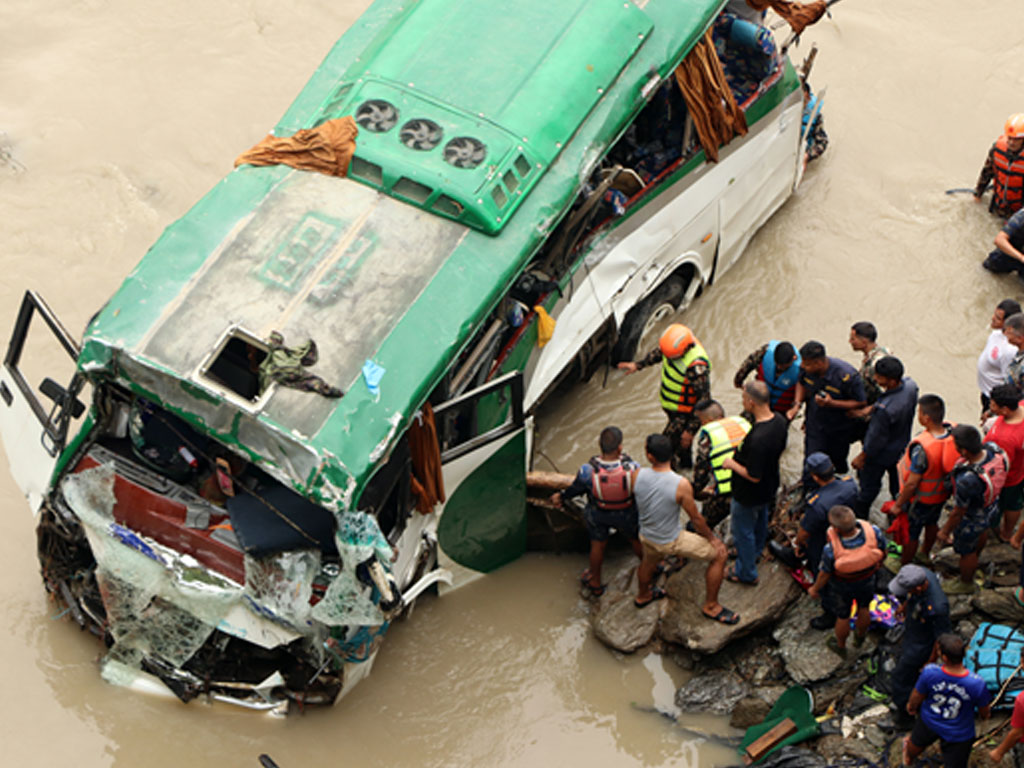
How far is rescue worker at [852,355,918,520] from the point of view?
666cm

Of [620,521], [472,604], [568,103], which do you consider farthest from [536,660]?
[568,103]

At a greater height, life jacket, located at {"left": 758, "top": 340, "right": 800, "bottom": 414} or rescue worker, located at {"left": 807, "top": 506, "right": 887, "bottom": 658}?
life jacket, located at {"left": 758, "top": 340, "right": 800, "bottom": 414}

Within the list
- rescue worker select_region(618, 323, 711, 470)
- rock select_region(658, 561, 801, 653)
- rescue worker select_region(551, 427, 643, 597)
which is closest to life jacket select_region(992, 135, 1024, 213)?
rescue worker select_region(618, 323, 711, 470)

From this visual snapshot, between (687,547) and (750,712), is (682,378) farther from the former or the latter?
(750,712)

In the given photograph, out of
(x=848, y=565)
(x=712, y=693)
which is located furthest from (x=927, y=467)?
(x=712, y=693)

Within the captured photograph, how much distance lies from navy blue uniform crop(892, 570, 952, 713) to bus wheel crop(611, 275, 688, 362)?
9.70 feet

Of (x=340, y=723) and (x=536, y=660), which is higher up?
(x=536, y=660)

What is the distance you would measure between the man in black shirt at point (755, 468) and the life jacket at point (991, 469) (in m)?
0.97

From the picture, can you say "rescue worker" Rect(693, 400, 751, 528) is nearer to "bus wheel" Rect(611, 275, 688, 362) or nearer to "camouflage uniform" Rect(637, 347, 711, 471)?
"camouflage uniform" Rect(637, 347, 711, 471)

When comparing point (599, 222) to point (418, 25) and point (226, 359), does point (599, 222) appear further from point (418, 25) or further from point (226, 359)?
point (226, 359)

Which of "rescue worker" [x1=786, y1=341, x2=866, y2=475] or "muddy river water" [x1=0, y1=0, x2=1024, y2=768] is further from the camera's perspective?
"rescue worker" [x1=786, y1=341, x2=866, y2=475]

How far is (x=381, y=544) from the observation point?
5.89 metres

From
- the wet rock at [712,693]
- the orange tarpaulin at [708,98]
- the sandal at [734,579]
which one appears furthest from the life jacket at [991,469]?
the orange tarpaulin at [708,98]

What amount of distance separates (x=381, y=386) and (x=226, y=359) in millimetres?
1049
